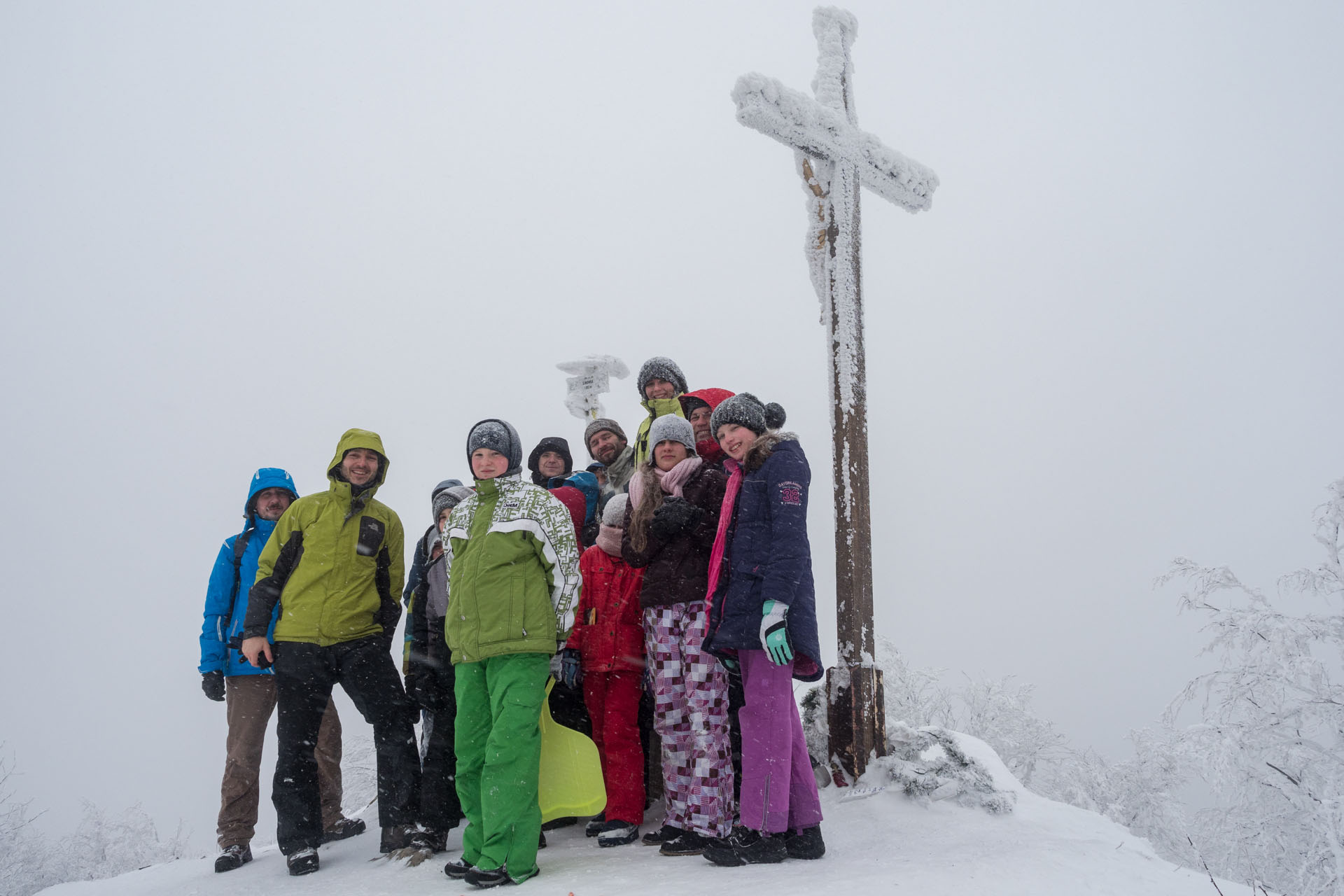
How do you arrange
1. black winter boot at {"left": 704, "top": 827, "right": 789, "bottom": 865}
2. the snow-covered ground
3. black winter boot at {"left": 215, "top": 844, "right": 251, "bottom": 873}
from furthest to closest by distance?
black winter boot at {"left": 215, "top": 844, "right": 251, "bottom": 873}
black winter boot at {"left": 704, "top": 827, "right": 789, "bottom": 865}
the snow-covered ground

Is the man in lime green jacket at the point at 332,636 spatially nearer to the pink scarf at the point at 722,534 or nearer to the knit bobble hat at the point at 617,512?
the knit bobble hat at the point at 617,512

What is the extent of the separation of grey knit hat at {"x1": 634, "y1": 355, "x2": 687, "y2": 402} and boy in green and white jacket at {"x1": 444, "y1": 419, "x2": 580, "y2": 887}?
171 centimetres

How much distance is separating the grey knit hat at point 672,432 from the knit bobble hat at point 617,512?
12.7 inches

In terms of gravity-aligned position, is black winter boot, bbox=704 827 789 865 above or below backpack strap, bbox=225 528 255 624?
below

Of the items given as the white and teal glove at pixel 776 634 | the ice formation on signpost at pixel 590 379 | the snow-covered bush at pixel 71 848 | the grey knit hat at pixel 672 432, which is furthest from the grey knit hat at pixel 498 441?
the snow-covered bush at pixel 71 848

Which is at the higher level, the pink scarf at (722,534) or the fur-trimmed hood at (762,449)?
the fur-trimmed hood at (762,449)

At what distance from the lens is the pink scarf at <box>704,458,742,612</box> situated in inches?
131

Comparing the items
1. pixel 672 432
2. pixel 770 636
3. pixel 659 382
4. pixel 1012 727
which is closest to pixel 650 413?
pixel 659 382

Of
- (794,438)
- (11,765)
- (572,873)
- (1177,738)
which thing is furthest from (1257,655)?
(11,765)

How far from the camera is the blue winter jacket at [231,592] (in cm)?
425

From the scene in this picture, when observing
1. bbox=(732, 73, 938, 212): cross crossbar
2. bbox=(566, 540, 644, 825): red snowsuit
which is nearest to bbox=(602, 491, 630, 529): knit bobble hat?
bbox=(566, 540, 644, 825): red snowsuit

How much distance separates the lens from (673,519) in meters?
3.49

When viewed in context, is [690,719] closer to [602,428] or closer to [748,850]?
[748,850]

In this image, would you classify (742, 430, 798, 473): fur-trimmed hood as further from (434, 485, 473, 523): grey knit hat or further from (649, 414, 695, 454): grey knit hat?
(434, 485, 473, 523): grey knit hat
